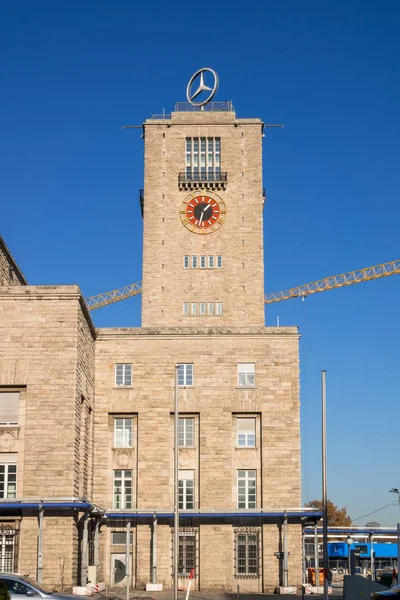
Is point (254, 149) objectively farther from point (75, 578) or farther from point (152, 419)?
point (75, 578)

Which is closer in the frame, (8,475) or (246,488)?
(8,475)

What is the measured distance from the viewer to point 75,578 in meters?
45.9

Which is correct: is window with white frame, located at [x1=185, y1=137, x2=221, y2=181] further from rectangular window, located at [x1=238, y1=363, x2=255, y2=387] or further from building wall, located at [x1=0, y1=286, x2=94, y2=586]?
building wall, located at [x1=0, y1=286, x2=94, y2=586]

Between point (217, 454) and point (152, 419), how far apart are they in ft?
14.3

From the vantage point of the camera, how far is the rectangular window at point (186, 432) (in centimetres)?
5519

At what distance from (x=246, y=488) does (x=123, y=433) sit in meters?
7.93

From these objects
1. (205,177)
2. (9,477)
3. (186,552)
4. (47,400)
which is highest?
(205,177)

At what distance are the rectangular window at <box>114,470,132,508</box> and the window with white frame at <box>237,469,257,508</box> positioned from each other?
20.9ft

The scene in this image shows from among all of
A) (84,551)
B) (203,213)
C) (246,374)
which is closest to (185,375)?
(246,374)

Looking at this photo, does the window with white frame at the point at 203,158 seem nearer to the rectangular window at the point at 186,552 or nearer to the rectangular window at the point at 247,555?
the rectangular window at the point at 186,552

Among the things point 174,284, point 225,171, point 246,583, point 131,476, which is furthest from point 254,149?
point 246,583

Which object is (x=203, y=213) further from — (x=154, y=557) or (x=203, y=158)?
(x=154, y=557)

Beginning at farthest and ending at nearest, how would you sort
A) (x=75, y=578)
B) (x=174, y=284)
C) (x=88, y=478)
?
(x=174, y=284) → (x=88, y=478) → (x=75, y=578)

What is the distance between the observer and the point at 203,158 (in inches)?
2884
